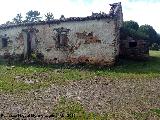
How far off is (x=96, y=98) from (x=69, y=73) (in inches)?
286

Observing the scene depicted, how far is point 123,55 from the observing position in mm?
28500

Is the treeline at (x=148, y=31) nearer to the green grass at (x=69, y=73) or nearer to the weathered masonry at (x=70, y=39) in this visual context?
the weathered masonry at (x=70, y=39)

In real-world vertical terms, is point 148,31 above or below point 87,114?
above

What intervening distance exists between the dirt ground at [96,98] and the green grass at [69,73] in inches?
46.4

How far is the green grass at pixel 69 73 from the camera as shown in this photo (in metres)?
17.9

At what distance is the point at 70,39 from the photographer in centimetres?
2691

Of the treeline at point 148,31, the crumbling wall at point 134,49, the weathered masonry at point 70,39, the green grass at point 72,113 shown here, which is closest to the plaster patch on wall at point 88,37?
the weathered masonry at point 70,39

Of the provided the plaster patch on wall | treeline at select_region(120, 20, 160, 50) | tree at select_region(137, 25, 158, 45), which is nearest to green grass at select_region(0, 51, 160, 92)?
the plaster patch on wall

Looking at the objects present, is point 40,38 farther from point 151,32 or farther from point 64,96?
point 151,32

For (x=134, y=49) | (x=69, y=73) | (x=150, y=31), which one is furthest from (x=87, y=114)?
(x=150, y=31)

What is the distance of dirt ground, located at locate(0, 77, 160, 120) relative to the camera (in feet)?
40.4

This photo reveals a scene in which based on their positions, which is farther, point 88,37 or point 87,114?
point 88,37

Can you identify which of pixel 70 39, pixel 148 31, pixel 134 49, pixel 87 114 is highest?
pixel 148 31

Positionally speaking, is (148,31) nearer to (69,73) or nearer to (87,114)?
(69,73)
